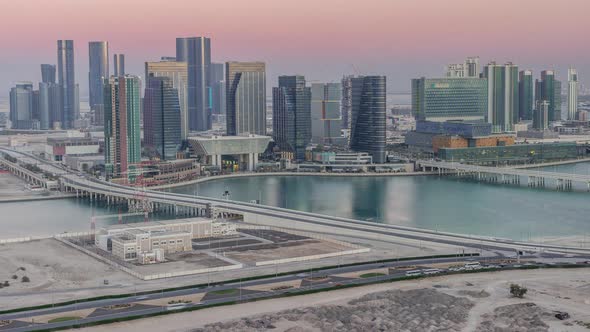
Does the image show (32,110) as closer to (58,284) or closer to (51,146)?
(51,146)

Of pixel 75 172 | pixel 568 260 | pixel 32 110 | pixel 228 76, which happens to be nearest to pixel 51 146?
pixel 75 172

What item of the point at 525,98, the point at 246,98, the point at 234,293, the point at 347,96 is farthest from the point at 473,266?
the point at 525,98

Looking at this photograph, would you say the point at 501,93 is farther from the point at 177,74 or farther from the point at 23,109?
the point at 23,109

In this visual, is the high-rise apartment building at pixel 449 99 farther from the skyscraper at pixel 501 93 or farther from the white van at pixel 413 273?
the white van at pixel 413 273

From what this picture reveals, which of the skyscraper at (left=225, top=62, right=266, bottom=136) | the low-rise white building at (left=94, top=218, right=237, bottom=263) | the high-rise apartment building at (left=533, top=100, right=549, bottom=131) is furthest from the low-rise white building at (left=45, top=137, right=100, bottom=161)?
the high-rise apartment building at (left=533, top=100, right=549, bottom=131)

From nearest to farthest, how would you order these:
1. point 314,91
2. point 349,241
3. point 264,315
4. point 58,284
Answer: point 264,315 < point 58,284 < point 349,241 < point 314,91

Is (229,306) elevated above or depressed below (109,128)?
below
